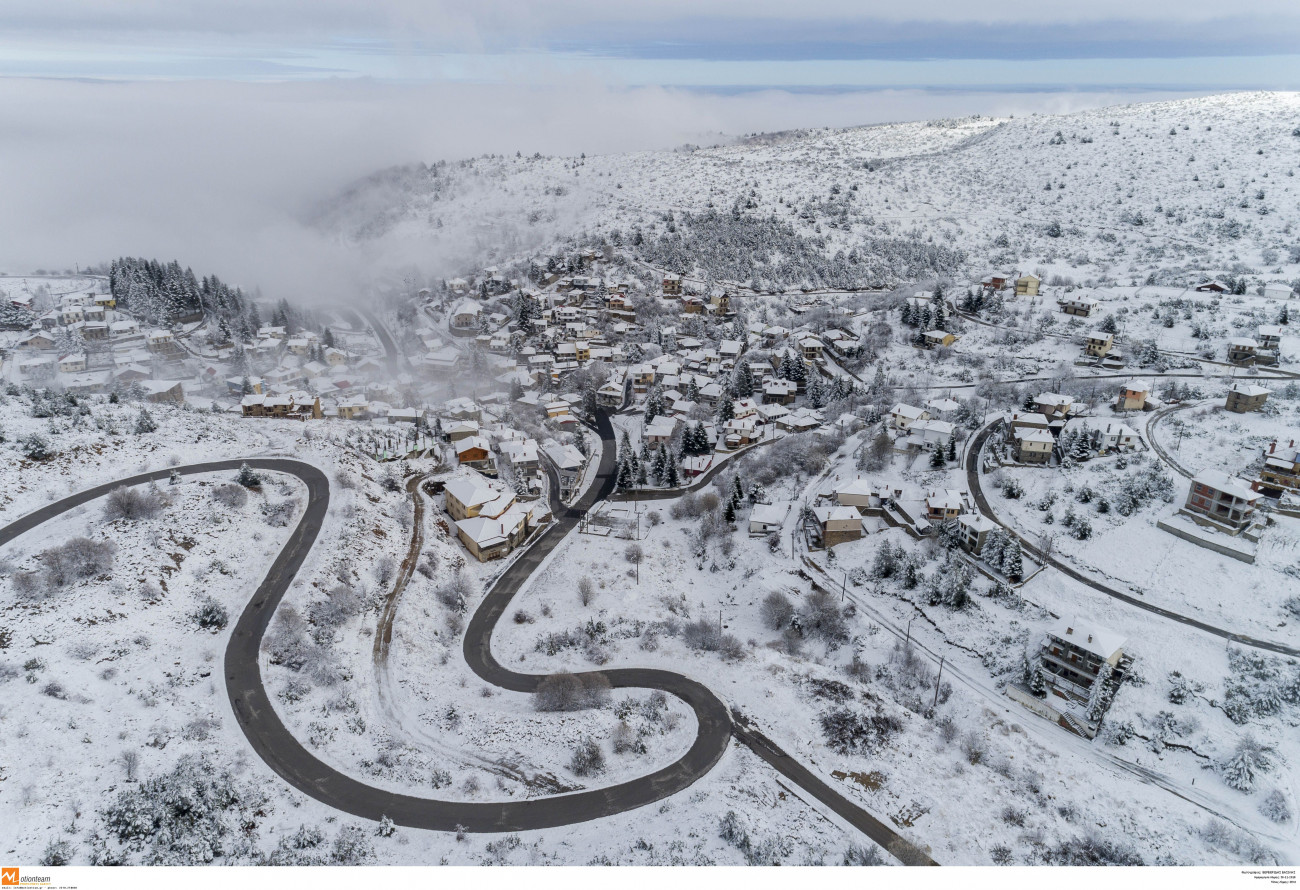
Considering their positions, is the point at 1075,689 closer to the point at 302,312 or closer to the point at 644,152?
the point at 302,312

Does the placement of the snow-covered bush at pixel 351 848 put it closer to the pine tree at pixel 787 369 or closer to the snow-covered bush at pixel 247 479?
the snow-covered bush at pixel 247 479

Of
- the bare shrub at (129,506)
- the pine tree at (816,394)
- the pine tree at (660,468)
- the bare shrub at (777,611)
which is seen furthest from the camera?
the pine tree at (816,394)

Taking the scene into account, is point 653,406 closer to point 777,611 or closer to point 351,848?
point 777,611

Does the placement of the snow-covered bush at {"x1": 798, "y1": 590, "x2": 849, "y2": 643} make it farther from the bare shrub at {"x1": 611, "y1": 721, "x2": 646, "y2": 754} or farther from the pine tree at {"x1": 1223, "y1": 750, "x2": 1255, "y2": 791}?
the pine tree at {"x1": 1223, "y1": 750, "x2": 1255, "y2": 791}

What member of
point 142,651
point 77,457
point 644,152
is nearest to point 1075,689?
point 142,651

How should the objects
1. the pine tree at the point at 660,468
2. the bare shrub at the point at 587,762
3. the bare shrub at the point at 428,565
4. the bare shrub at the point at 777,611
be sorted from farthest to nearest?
the pine tree at the point at 660,468, the bare shrub at the point at 428,565, the bare shrub at the point at 777,611, the bare shrub at the point at 587,762

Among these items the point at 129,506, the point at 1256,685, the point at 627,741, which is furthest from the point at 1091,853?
the point at 129,506

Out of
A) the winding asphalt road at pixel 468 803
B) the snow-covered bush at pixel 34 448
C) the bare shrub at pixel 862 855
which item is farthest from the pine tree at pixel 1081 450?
the snow-covered bush at pixel 34 448
